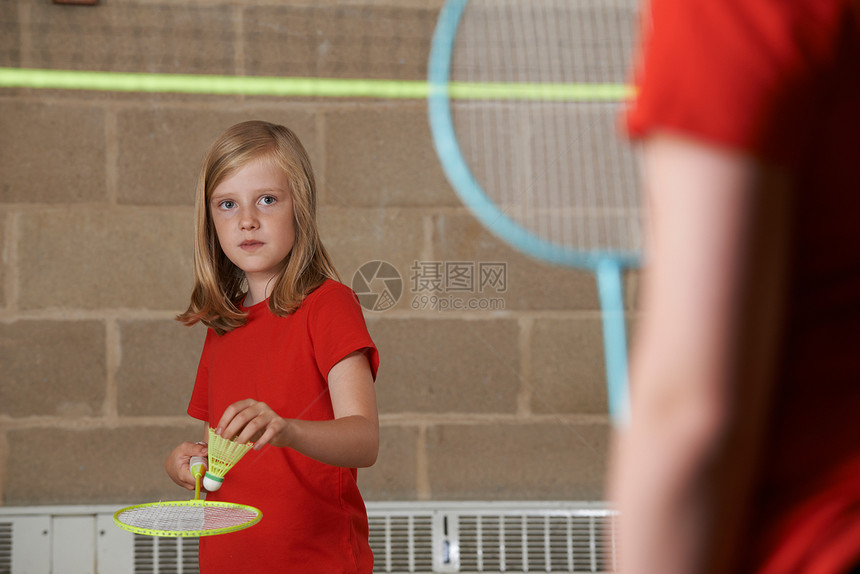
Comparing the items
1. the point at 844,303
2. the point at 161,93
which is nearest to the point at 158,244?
the point at 161,93

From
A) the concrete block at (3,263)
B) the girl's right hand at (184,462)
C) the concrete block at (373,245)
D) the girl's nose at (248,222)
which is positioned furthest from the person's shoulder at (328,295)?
the concrete block at (3,263)

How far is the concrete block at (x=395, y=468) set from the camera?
5.44 feet

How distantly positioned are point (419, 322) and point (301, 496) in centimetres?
76

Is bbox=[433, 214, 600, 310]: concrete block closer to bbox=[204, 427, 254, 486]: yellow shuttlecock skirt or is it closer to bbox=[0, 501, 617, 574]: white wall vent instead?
bbox=[0, 501, 617, 574]: white wall vent

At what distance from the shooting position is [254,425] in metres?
0.79

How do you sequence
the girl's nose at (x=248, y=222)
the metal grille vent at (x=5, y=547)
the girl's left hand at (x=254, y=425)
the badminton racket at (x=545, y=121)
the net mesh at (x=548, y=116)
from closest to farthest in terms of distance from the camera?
the girl's left hand at (x=254, y=425), the girl's nose at (x=248, y=222), the badminton racket at (x=545, y=121), the net mesh at (x=548, y=116), the metal grille vent at (x=5, y=547)

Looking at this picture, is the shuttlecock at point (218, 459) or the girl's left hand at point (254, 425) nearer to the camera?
the girl's left hand at point (254, 425)

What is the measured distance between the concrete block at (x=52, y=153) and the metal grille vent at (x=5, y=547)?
23.9 inches

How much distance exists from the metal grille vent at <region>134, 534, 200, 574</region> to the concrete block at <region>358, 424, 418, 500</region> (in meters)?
0.35

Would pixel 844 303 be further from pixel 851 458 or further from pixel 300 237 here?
pixel 300 237

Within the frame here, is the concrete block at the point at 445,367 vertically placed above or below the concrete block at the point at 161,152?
below

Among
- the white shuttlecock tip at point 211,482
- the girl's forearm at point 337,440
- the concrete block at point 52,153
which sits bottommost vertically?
the white shuttlecock tip at point 211,482

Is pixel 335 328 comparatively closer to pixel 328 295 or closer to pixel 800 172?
pixel 328 295

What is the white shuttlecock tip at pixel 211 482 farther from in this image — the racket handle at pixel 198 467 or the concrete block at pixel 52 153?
the concrete block at pixel 52 153
